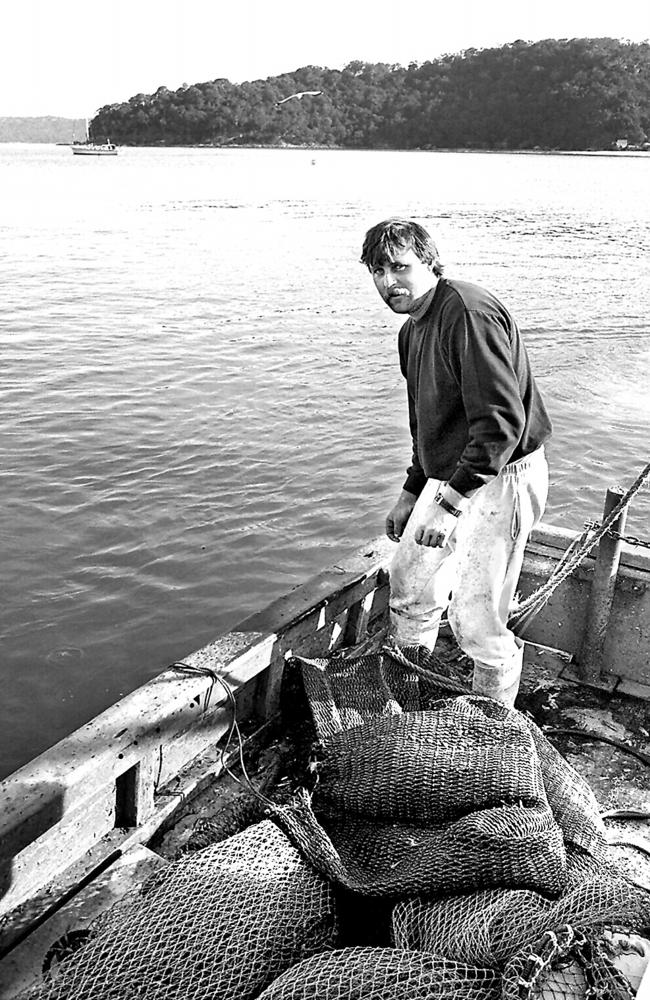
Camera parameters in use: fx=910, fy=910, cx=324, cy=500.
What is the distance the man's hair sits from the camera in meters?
3.63

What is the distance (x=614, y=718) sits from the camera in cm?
478

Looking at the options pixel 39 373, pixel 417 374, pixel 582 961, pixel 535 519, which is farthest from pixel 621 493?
pixel 39 373

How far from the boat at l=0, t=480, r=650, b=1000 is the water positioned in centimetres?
246

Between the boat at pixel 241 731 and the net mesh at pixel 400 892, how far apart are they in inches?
12.7

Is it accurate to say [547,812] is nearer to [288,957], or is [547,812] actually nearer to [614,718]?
[288,957]

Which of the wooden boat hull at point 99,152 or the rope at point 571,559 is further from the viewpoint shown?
the wooden boat hull at point 99,152

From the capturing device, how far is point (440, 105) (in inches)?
4405

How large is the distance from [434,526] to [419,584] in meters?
0.58

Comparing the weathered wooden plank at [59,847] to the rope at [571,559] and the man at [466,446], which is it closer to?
the man at [466,446]

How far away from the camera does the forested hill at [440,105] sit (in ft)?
330

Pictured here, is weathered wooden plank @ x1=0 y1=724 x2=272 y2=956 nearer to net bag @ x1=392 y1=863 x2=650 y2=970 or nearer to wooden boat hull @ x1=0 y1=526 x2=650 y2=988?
wooden boat hull @ x1=0 y1=526 x2=650 y2=988

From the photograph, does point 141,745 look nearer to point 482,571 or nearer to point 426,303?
point 482,571

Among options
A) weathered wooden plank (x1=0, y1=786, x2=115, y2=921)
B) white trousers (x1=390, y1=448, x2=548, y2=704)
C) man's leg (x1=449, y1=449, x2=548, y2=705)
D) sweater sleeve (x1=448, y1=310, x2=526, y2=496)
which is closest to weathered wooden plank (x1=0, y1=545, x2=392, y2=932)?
weathered wooden plank (x1=0, y1=786, x2=115, y2=921)

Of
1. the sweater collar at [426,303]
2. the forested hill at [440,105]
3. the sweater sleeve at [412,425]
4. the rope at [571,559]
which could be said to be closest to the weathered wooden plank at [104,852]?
Answer: the sweater sleeve at [412,425]
